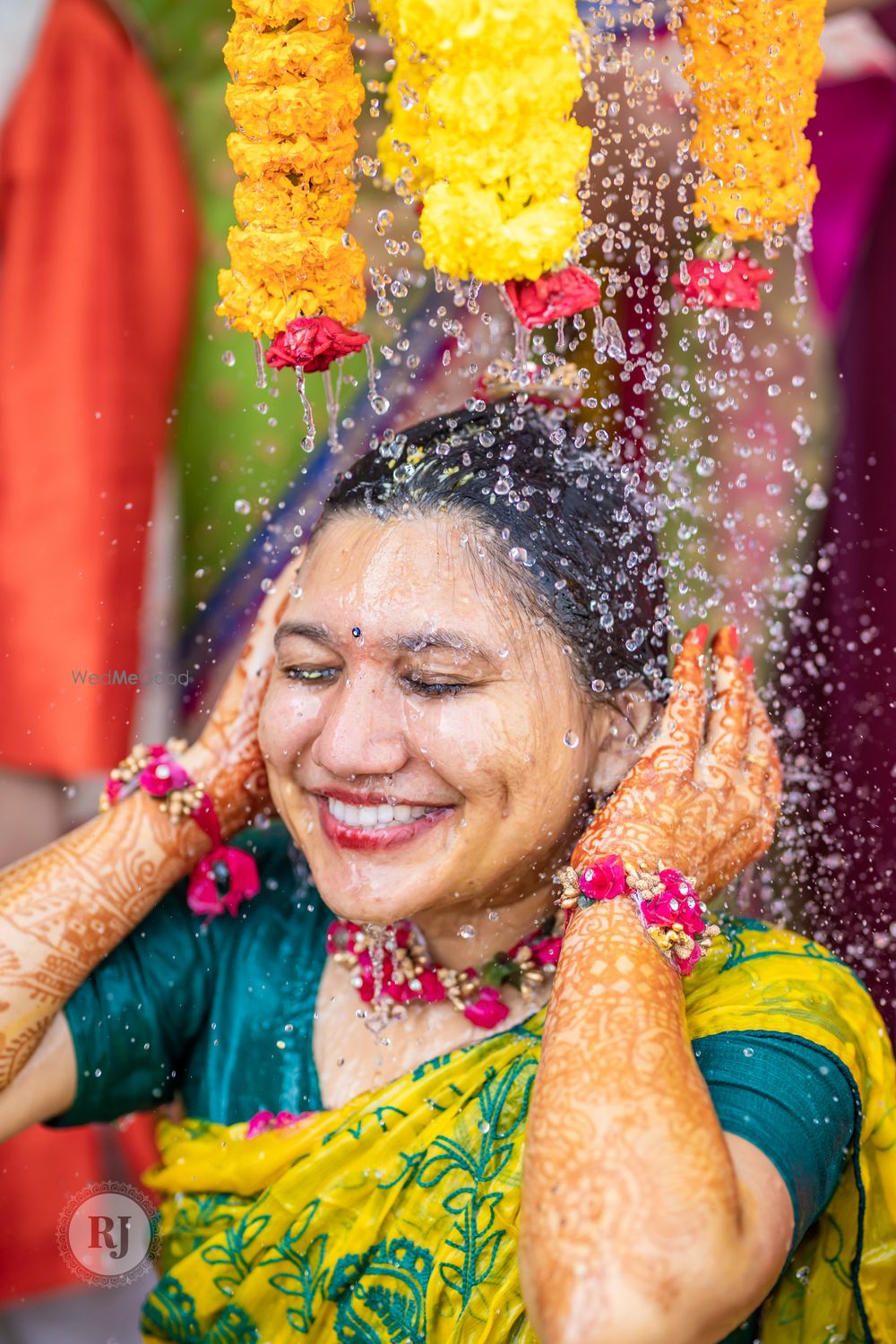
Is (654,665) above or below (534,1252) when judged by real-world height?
above

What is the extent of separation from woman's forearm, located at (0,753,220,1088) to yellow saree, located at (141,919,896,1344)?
1.14 ft

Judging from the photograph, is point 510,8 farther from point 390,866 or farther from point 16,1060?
point 16,1060

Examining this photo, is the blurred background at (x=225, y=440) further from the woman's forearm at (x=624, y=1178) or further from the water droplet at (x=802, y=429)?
the woman's forearm at (x=624, y=1178)

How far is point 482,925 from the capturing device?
1.91 meters

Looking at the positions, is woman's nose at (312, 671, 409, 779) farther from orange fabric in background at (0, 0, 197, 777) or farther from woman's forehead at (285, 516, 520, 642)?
orange fabric in background at (0, 0, 197, 777)

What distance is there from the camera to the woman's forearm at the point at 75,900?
1.89 metres

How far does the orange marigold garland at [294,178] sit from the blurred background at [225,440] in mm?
757

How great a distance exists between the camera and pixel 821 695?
2.75 meters

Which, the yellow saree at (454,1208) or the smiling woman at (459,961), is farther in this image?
the yellow saree at (454,1208)

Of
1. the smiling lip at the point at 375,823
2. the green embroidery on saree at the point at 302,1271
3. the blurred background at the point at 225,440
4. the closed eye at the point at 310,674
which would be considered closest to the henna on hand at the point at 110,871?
the closed eye at the point at 310,674

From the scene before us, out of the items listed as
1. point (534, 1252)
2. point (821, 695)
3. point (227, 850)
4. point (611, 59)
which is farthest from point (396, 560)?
point (821, 695)

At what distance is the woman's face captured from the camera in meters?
1.72

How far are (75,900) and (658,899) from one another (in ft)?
2.90

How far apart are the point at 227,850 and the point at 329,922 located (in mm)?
205
